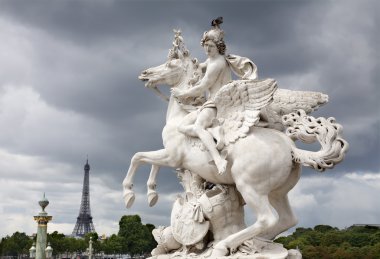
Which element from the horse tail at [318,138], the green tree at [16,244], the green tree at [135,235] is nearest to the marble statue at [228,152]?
the horse tail at [318,138]

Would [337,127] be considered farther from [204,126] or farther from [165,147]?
[165,147]

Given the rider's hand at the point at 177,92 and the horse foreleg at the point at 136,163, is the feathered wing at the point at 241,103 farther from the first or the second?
the horse foreleg at the point at 136,163

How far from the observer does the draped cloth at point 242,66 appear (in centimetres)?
784

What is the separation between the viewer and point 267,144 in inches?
278

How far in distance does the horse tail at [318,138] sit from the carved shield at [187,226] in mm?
1737

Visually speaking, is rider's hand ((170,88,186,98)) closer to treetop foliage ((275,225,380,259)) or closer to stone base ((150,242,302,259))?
stone base ((150,242,302,259))

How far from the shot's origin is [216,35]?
7.83 metres

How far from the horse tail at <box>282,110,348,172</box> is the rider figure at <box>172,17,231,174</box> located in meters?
1.26

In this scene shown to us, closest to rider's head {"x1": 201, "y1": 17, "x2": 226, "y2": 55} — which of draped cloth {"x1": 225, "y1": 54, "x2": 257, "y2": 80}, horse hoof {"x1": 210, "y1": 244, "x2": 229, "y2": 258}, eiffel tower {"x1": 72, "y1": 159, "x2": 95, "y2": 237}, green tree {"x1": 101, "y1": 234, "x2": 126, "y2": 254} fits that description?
draped cloth {"x1": 225, "y1": 54, "x2": 257, "y2": 80}

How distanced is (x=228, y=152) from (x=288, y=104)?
1289 mm

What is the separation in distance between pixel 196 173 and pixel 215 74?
160cm

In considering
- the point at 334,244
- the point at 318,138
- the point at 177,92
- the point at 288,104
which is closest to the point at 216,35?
the point at 177,92

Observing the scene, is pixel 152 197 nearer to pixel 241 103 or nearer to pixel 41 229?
pixel 241 103

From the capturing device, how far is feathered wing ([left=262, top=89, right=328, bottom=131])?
24.7 feet
